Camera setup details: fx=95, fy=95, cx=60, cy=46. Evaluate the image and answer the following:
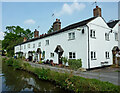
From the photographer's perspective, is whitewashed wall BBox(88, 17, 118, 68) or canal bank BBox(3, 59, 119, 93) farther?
whitewashed wall BBox(88, 17, 118, 68)

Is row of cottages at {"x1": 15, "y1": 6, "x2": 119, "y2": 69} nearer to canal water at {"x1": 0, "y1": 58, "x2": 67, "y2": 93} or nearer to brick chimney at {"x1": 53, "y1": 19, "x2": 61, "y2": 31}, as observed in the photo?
brick chimney at {"x1": 53, "y1": 19, "x2": 61, "y2": 31}

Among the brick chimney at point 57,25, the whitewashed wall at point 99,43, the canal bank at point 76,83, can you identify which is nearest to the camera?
the canal bank at point 76,83

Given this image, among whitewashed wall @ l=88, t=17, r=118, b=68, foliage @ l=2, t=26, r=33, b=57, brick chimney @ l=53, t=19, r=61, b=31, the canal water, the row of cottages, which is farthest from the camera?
foliage @ l=2, t=26, r=33, b=57

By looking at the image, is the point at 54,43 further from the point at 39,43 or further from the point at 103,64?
the point at 103,64

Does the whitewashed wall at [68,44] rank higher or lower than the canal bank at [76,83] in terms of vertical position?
higher

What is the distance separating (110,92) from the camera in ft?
16.3

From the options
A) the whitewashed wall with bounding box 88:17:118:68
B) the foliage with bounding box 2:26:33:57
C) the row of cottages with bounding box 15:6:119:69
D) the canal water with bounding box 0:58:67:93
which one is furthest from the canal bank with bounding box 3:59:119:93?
the foliage with bounding box 2:26:33:57

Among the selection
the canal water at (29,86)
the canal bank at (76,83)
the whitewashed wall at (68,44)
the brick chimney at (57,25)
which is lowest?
the canal water at (29,86)

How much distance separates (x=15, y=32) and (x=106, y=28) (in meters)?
53.4

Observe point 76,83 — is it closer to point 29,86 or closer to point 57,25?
point 29,86

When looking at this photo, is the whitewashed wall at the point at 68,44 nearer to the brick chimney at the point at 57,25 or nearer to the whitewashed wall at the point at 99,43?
the whitewashed wall at the point at 99,43

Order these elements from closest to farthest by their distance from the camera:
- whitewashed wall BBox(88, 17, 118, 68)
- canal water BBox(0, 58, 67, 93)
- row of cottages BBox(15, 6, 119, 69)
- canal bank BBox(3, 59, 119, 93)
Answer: canal bank BBox(3, 59, 119, 93), canal water BBox(0, 58, 67, 93), row of cottages BBox(15, 6, 119, 69), whitewashed wall BBox(88, 17, 118, 68)

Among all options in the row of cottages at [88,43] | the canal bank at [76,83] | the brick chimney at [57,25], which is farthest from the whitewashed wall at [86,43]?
the canal bank at [76,83]

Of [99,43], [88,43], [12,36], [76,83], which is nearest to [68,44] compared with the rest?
[88,43]
